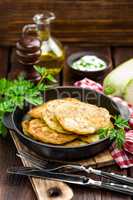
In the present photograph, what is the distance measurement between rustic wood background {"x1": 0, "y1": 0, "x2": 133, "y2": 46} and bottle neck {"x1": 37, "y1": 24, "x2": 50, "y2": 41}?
0.24 m

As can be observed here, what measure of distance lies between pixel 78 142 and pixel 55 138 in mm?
62

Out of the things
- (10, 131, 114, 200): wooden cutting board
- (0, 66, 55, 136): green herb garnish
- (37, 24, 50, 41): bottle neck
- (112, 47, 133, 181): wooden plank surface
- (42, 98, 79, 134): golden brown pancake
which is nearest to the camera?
(10, 131, 114, 200): wooden cutting board

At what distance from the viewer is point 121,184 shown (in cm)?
145

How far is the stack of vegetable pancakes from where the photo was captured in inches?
59.0

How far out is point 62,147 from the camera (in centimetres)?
147

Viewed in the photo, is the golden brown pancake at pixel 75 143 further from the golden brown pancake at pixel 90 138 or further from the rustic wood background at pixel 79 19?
the rustic wood background at pixel 79 19

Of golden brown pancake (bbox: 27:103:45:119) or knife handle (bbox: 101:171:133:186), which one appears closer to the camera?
knife handle (bbox: 101:171:133:186)

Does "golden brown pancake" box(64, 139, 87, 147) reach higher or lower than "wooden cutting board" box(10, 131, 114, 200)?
higher

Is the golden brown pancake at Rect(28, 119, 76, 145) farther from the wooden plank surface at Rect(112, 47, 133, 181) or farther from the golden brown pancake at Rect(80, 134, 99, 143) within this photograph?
the wooden plank surface at Rect(112, 47, 133, 181)

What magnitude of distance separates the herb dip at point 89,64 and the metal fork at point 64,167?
558 mm

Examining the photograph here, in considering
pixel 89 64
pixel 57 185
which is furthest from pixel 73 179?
pixel 89 64

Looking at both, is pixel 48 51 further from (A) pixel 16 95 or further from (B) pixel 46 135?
(B) pixel 46 135

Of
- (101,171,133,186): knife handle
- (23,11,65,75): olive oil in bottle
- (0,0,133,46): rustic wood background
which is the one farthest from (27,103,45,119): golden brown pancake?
(0,0,133,46): rustic wood background

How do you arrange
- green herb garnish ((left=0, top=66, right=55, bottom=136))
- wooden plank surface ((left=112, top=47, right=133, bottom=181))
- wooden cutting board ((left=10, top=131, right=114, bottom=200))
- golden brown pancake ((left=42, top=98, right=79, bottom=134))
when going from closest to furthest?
wooden cutting board ((left=10, top=131, right=114, bottom=200)), golden brown pancake ((left=42, top=98, right=79, bottom=134)), green herb garnish ((left=0, top=66, right=55, bottom=136)), wooden plank surface ((left=112, top=47, right=133, bottom=181))
